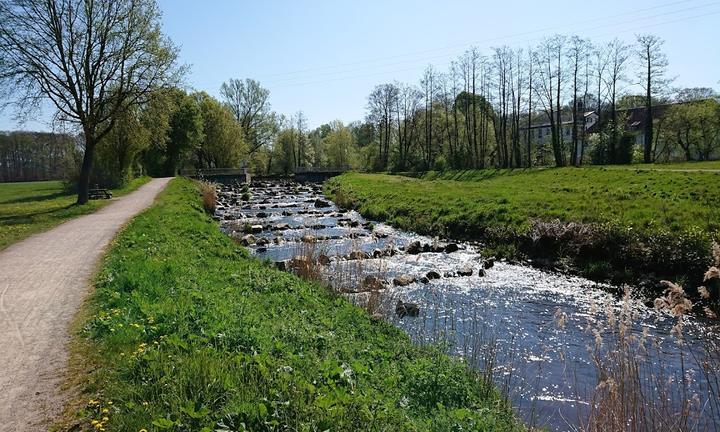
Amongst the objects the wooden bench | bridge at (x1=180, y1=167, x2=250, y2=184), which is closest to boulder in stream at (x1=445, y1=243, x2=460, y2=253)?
the wooden bench

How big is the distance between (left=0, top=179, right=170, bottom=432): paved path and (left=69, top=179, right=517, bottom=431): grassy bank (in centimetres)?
41

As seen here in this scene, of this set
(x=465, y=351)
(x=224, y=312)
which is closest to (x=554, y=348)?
(x=465, y=351)

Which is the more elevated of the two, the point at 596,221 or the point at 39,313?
the point at 596,221

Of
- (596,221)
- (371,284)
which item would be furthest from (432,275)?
(596,221)

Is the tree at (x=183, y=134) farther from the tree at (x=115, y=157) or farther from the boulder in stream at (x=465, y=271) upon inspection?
the boulder in stream at (x=465, y=271)

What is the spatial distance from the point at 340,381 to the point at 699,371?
20.9 ft

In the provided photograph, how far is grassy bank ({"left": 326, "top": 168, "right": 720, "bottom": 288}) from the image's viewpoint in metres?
13.7

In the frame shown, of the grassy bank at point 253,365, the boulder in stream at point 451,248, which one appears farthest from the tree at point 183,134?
the grassy bank at point 253,365

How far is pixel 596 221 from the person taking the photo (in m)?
16.8

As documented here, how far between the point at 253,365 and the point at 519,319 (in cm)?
728

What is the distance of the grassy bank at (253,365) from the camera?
437cm

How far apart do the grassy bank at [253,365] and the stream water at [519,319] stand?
3.53 feet

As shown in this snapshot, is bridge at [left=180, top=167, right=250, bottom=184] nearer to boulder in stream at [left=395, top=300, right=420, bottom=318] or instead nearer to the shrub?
the shrub

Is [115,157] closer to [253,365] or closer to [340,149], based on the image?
[253,365]
